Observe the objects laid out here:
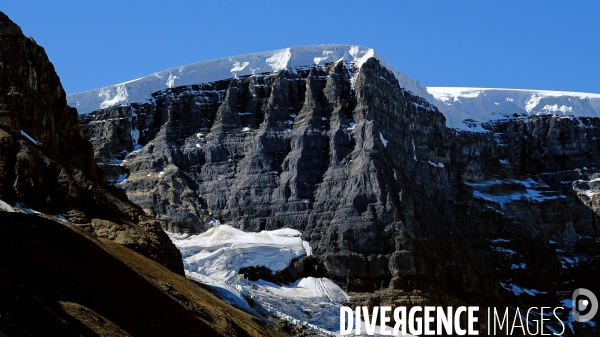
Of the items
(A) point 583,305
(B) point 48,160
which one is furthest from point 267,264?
(B) point 48,160

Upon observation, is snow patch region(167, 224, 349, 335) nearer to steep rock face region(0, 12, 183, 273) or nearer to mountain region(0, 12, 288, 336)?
steep rock face region(0, 12, 183, 273)

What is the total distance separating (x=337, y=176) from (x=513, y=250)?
3637cm

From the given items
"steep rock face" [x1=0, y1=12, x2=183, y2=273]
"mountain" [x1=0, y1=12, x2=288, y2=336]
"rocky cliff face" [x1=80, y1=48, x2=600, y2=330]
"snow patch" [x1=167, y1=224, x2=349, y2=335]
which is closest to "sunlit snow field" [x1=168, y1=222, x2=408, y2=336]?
"snow patch" [x1=167, y1=224, x2=349, y2=335]

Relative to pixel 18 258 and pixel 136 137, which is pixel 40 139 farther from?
pixel 136 137

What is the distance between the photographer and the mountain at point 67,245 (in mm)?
49312

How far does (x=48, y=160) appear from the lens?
8188 centimetres

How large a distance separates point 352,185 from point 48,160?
85.8 meters

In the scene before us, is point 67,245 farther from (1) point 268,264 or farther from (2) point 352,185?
(2) point 352,185

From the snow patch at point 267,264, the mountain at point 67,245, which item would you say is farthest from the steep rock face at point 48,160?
the snow patch at point 267,264

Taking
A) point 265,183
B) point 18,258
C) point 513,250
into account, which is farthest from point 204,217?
point 18,258

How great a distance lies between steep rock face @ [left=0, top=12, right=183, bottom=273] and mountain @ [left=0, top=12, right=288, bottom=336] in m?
0.10

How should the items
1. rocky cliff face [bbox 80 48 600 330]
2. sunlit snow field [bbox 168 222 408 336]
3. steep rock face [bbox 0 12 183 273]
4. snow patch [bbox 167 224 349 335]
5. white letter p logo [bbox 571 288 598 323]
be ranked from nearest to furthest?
steep rock face [bbox 0 12 183 273]
sunlit snow field [bbox 168 222 408 336]
snow patch [bbox 167 224 349 335]
rocky cliff face [bbox 80 48 600 330]
white letter p logo [bbox 571 288 598 323]

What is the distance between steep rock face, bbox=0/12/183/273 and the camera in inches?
3066

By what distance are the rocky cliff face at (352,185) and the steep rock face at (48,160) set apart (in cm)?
6212
